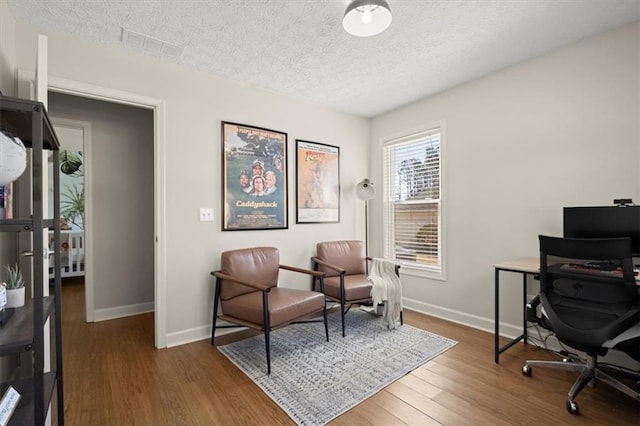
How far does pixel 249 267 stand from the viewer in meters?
2.85

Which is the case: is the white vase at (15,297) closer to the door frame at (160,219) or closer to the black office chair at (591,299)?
the door frame at (160,219)

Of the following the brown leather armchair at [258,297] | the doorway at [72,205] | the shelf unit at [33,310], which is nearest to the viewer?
the shelf unit at [33,310]

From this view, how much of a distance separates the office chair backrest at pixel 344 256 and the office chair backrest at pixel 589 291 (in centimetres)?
189

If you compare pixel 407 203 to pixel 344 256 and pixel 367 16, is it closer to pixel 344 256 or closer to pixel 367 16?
pixel 344 256

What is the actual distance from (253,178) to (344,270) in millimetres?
1339

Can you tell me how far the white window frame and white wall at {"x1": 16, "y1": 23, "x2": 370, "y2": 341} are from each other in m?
1.42

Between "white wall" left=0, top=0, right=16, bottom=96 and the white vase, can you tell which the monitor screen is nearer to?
the white vase

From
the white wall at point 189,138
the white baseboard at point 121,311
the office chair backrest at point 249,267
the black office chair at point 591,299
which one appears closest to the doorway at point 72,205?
the white baseboard at point 121,311

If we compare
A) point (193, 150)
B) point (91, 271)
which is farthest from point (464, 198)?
point (91, 271)

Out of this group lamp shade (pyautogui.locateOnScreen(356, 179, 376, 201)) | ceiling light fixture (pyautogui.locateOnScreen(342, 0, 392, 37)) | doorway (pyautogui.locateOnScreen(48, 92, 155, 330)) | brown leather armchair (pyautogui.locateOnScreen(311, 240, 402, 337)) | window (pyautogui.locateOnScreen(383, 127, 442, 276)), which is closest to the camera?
ceiling light fixture (pyautogui.locateOnScreen(342, 0, 392, 37))

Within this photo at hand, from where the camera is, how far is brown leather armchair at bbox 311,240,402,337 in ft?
9.71

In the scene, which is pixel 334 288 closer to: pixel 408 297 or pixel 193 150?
pixel 408 297

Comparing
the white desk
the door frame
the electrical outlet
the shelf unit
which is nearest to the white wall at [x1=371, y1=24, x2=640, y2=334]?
the white desk

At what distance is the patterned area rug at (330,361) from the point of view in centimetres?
187
